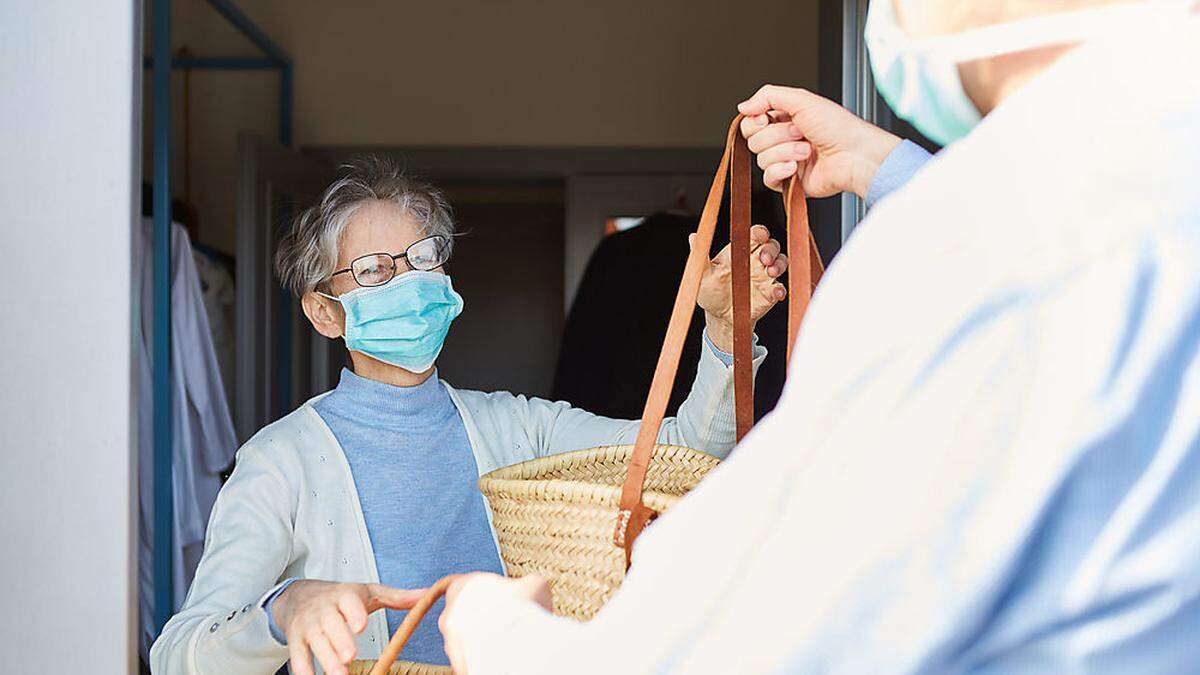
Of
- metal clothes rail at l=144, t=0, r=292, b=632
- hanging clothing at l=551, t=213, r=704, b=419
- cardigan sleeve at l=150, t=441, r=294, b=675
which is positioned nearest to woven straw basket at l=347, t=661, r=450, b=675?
cardigan sleeve at l=150, t=441, r=294, b=675

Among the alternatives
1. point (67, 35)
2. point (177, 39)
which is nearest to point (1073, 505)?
point (67, 35)

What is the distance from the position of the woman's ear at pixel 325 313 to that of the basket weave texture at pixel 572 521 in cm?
51

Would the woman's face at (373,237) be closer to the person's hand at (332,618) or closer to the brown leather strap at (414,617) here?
the person's hand at (332,618)

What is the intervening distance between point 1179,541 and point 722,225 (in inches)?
101

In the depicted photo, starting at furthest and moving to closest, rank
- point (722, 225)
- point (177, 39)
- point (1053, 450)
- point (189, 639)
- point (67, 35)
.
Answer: point (177, 39) < point (722, 225) < point (67, 35) < point (189, 639) < point (1053, 450)

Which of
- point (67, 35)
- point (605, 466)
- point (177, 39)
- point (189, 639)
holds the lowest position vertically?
point (189, 639)

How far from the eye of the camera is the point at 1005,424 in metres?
0.57

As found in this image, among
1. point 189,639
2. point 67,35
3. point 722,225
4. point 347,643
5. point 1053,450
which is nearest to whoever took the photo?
point 1053,450

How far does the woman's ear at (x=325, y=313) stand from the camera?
5.76ft

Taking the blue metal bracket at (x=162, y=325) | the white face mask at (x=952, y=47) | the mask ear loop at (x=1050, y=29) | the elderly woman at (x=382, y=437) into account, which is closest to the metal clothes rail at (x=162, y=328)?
the blue metal bracket at (x=162, y=325)

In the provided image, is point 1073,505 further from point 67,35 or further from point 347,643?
point 67,35

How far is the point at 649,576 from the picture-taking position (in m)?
0.65

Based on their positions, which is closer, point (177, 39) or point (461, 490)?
point (461, 490)

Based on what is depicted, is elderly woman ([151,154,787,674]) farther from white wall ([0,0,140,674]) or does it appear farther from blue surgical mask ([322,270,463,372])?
white wall ([0,0,140,674])
